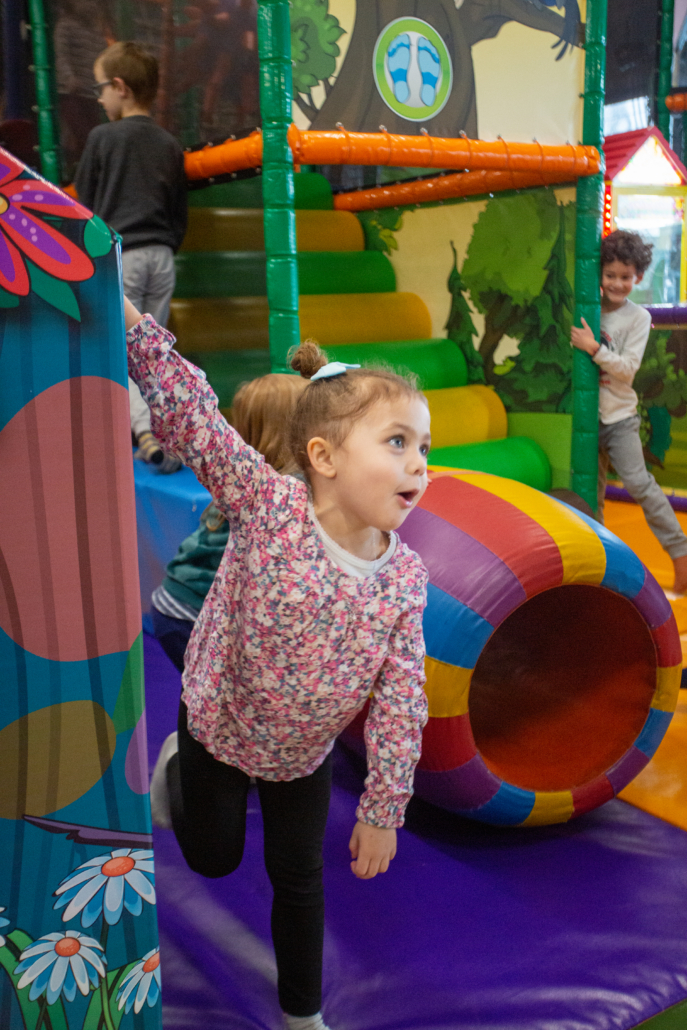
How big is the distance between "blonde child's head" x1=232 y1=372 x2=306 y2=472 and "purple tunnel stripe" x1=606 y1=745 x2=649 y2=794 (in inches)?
40.4

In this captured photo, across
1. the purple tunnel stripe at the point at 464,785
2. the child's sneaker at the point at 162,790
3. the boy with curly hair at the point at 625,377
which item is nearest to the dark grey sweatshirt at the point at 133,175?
the boy with curly hair at the point at 625,377

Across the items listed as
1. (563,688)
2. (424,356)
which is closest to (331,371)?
(563,688)

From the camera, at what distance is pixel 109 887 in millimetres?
939

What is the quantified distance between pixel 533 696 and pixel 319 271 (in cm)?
267

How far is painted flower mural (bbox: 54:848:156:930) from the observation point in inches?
36.1

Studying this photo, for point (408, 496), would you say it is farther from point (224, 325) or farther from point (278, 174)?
point (224, 325)

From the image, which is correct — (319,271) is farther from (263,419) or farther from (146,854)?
(146,854)

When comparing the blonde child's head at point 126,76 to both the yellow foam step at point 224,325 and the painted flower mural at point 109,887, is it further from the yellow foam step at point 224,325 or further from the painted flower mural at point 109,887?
the painted flower mural at point 109,887

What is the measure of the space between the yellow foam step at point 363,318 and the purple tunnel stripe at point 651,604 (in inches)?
89.9

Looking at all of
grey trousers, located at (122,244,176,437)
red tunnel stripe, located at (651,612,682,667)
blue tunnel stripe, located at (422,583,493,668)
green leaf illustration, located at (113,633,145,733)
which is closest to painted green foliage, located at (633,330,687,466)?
grey trousers, located at (122,244,176,437)

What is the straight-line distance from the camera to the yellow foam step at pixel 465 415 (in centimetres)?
389

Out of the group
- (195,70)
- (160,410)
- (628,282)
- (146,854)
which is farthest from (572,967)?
(195,70)

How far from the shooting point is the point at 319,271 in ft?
14.2

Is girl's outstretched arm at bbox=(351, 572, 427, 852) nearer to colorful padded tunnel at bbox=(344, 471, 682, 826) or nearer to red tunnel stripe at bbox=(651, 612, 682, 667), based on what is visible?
colorful padded tunnel at bbox=(344, 471, 682, 826)
